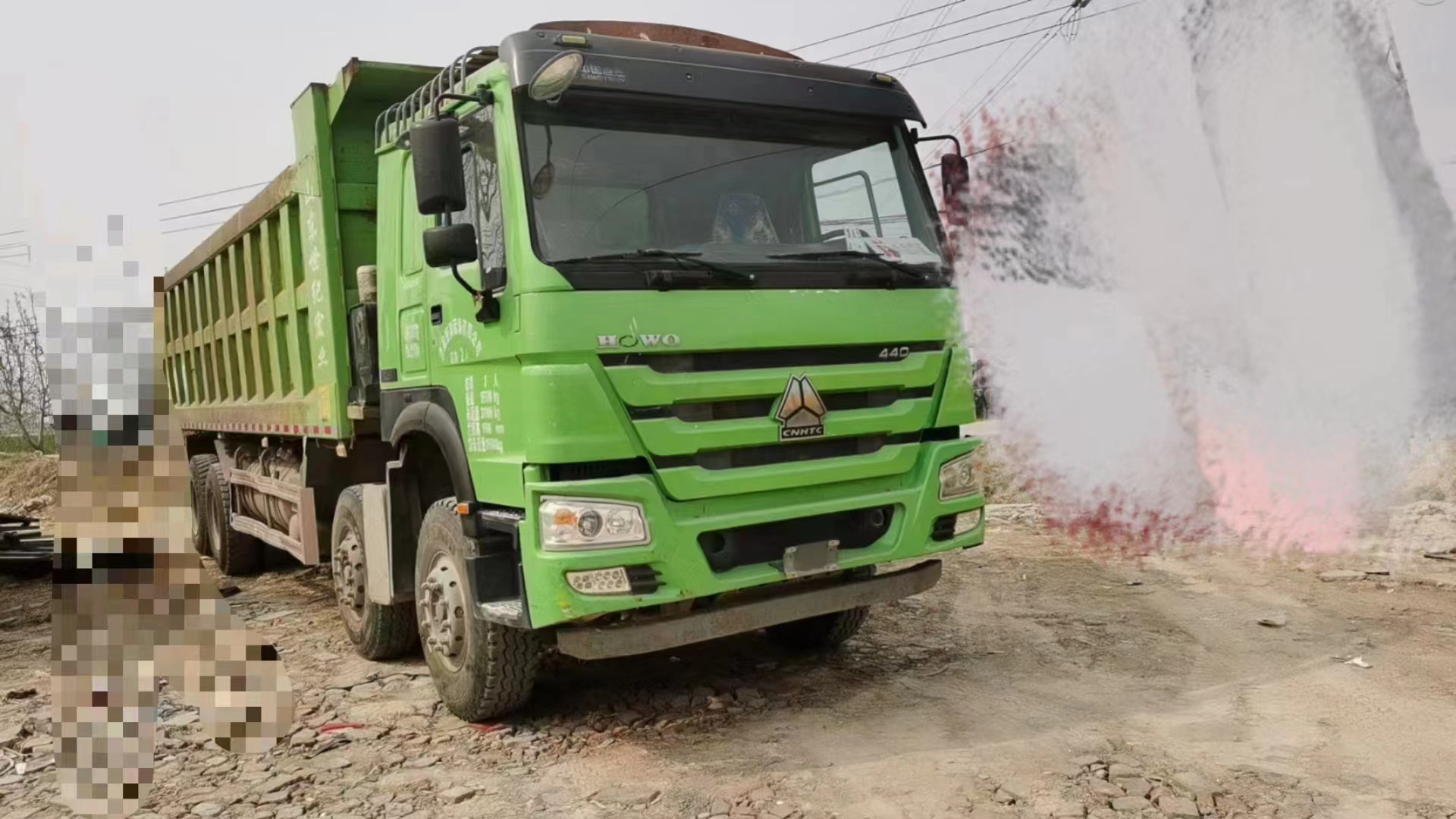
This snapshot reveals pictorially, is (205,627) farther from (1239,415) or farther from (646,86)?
(1239,415)

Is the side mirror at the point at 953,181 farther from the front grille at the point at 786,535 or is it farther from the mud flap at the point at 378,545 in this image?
the mud flap at the point at 378,545

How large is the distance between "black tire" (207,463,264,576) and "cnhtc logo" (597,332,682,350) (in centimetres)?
623

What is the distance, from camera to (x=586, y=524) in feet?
12.0

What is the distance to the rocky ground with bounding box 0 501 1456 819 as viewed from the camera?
139 inches

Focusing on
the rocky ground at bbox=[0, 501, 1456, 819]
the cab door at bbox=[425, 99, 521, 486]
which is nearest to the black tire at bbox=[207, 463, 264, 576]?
the rocky ground at bbox=[0, 501, 1456, 819]

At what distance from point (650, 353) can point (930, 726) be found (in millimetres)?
1970

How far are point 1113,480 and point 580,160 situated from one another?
20.4 feet

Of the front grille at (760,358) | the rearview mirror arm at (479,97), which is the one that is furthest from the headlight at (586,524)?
the rearview mirror arm at (479,97)

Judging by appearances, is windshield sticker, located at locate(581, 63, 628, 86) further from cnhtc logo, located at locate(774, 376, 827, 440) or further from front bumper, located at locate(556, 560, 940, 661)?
front bumper, located at locate(556, 560, 940, 661)

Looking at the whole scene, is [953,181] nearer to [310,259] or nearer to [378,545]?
[378,545]

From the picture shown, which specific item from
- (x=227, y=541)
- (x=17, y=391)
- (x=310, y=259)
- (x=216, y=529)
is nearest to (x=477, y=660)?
(x=310, y=259)

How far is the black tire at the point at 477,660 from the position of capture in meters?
4.23

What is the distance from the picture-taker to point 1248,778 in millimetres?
3521

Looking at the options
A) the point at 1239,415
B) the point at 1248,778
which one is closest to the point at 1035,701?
the point at 1248,778
